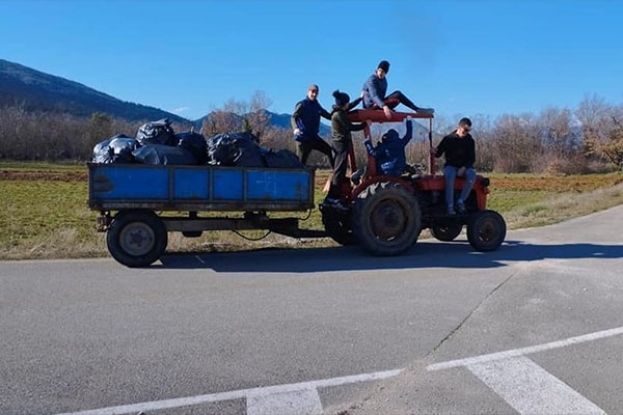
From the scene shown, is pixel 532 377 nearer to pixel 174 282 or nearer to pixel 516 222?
pixel 174 282

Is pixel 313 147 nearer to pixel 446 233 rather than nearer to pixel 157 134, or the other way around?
pixel 157 134

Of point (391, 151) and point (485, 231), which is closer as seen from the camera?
point (391, 151)

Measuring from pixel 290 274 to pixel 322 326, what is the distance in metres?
2.54

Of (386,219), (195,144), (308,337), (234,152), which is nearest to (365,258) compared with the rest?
(386,219)

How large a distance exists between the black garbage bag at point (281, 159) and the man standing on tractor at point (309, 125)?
98cm

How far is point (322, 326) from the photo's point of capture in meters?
5.91

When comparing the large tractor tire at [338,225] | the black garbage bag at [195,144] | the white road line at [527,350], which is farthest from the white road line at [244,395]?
the large tractor tire at [338,225]

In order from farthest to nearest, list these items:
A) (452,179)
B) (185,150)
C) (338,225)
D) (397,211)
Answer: (338,225) < (452,179) < (397,211) < (185,150)

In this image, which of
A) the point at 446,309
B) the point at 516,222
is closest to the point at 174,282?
the point at 446,309

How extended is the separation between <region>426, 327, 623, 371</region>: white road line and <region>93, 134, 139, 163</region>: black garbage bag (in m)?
5.61

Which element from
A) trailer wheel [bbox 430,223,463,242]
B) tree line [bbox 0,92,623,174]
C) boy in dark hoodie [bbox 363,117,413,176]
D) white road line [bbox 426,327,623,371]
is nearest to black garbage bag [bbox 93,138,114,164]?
boy in dark hoodie [bbox 363,117,413,176]

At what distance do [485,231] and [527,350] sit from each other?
222 inches

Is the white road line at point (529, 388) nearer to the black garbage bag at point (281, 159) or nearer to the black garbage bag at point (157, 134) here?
the black garbage bag at point (281, 159)

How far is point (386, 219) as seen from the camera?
1011cm
